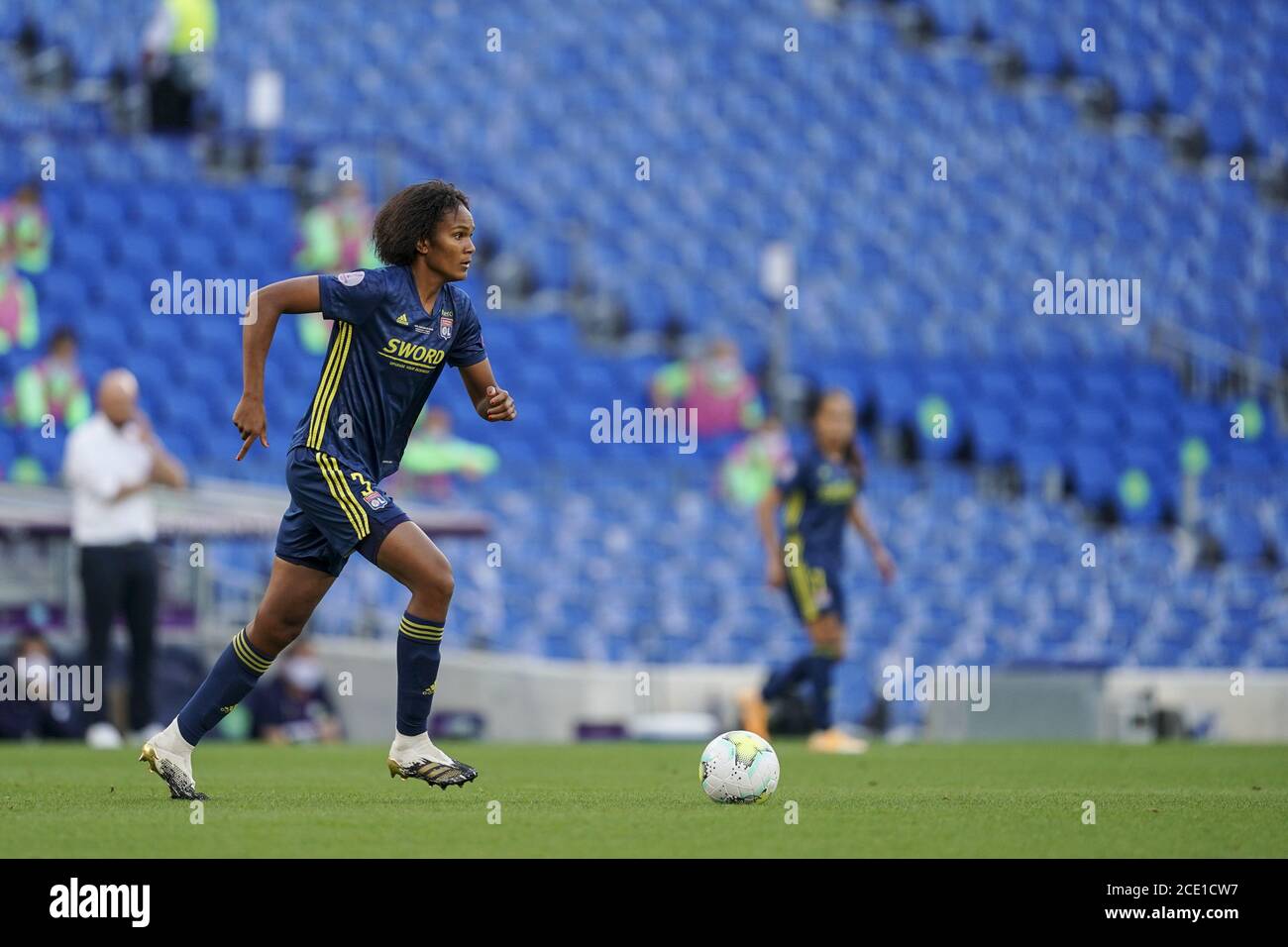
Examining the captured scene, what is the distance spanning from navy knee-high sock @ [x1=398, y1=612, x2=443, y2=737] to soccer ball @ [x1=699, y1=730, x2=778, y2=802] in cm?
102

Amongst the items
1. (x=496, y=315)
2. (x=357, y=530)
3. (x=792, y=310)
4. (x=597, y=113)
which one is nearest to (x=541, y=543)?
(x=496, y=315)

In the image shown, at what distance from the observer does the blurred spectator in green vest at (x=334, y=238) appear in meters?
19.1

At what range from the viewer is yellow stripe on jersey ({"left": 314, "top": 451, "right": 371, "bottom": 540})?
6.81 m

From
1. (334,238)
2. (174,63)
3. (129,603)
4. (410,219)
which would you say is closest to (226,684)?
(410,219)

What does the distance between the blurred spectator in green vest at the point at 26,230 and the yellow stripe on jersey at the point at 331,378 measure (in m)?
12.4

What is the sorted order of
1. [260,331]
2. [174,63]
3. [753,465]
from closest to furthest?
[260,331] → [753,465] → [174,63]

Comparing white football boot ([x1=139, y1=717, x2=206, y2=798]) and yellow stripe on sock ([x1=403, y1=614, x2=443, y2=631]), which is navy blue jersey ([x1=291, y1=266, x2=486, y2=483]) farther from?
white football boot ([x1=139, y1=717, x2=206, y2=798])

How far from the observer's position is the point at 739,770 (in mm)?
6859

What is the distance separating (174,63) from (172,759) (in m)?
14.8

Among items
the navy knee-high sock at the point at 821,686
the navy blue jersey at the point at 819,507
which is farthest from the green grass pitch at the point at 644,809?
the navy blue jersey at the point at 819,507

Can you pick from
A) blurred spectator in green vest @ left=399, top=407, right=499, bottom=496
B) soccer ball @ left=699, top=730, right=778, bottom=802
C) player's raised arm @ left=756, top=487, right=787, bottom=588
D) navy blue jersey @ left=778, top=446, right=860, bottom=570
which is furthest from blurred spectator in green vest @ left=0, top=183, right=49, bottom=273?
soccer ball @ left=699, top=730, right=778, bottom=802

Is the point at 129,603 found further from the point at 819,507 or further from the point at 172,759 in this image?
the point at 172,759
